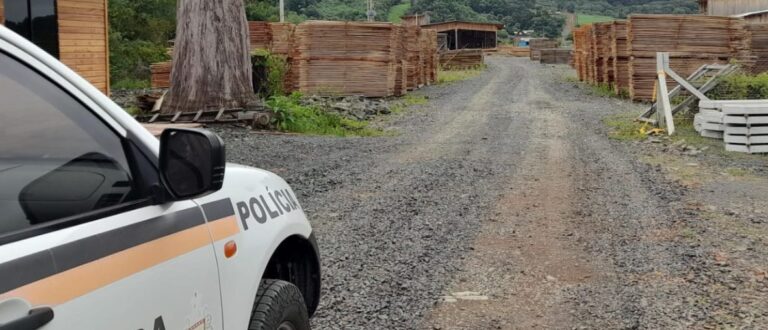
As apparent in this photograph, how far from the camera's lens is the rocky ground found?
17.5ft

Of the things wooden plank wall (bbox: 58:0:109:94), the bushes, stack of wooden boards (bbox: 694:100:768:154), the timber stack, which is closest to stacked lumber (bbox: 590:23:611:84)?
the timber stack

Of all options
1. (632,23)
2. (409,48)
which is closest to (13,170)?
(632,23)

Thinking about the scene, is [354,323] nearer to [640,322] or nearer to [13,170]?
[640,322]

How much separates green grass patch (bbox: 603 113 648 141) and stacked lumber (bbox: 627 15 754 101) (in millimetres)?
4055

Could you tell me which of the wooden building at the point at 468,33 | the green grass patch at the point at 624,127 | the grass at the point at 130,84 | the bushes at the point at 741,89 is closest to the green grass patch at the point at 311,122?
the green grass patch at the point at 624,127

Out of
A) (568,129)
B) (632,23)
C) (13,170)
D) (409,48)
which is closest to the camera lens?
(13,170)

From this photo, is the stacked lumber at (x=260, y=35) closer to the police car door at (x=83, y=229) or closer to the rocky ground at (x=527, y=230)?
the rocky ground at (x=527, y=230)

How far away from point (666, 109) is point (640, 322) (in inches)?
442

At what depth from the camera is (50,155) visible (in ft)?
7.66

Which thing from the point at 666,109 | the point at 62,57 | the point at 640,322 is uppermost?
the point at 62,57

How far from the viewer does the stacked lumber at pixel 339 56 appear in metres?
24.6

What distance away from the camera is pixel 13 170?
2.24m

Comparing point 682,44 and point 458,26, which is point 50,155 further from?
point 458,26

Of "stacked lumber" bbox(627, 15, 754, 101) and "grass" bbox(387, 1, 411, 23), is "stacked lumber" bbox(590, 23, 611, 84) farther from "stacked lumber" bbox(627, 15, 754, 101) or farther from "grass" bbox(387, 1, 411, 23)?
"grass" bbox(387, 1, 411, 23)
